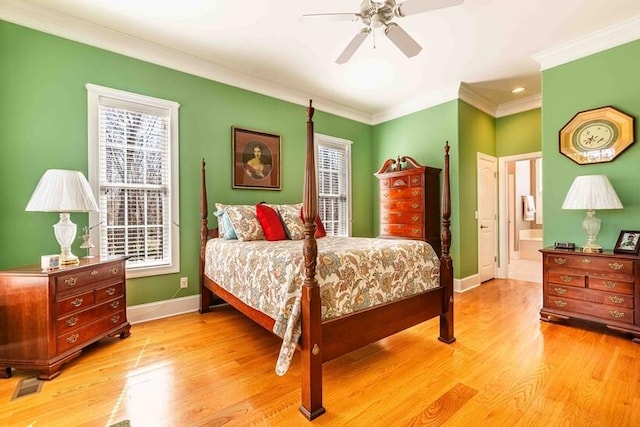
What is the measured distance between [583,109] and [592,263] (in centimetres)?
160

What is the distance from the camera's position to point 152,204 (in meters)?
3.06

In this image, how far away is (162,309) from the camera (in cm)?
306

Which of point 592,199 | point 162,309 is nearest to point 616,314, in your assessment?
point 592,199

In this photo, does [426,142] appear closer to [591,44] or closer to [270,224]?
[591,44]

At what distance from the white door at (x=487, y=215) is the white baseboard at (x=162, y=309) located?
162 inches

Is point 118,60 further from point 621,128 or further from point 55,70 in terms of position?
point 621,128

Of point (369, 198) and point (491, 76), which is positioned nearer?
point (491, 76)

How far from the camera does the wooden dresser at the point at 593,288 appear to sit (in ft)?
8.06

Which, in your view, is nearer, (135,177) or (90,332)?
(90,332)

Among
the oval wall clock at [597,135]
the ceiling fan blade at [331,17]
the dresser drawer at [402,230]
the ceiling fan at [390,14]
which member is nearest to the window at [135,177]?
the ceiling fan blade at [331,17]

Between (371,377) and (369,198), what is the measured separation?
3.55 meters

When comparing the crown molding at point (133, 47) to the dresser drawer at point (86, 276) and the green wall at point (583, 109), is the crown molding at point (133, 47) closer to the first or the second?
the dresser drawer at point (86, 276)

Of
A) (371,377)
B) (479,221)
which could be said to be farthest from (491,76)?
(371,377)

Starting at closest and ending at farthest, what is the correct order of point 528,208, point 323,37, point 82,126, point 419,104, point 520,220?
point 82,126 < point 323,37 < point 419,104 < point 520,220 < point 528,208
